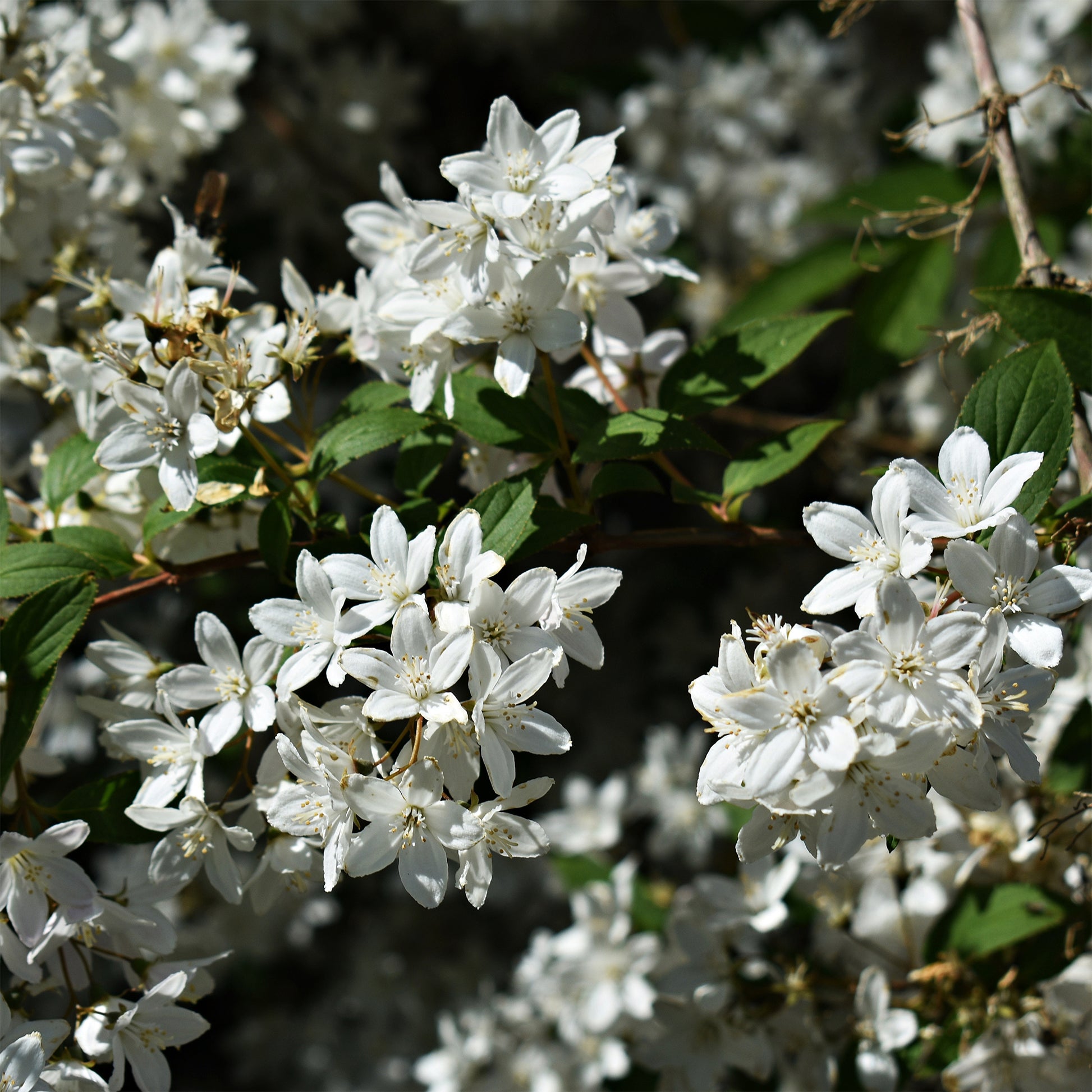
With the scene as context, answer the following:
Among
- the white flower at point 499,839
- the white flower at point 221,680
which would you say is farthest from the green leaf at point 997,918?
the white flower at point 221,680

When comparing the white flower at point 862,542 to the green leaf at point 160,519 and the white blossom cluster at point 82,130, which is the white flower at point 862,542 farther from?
the white blossom cluster at point 82,130

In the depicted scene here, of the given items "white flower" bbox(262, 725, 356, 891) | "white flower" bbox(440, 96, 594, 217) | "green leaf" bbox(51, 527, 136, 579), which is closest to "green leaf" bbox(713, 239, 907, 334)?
"white flower" bbox(440, 96, 594, 217)

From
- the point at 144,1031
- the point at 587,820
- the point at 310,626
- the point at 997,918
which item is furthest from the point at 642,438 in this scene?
the point at 587,820

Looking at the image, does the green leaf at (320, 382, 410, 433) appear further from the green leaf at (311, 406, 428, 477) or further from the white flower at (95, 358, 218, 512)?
the white flower at (95, 358, 218, 512)

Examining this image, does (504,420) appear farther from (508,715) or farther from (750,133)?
(750,133)

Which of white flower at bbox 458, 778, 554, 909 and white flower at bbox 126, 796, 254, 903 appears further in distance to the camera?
white flower at bbox 126, 796, 254, 903

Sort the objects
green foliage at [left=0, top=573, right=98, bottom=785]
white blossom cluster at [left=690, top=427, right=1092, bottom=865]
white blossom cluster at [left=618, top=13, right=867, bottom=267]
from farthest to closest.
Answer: white blossom cluster at [left=618, top=13, right=867, bottom=267] → green foliage at [left=0, top=573, right=98, bottom=785] → white blossom cluster at [left=690, top=427, right=1092, bottom=865]
